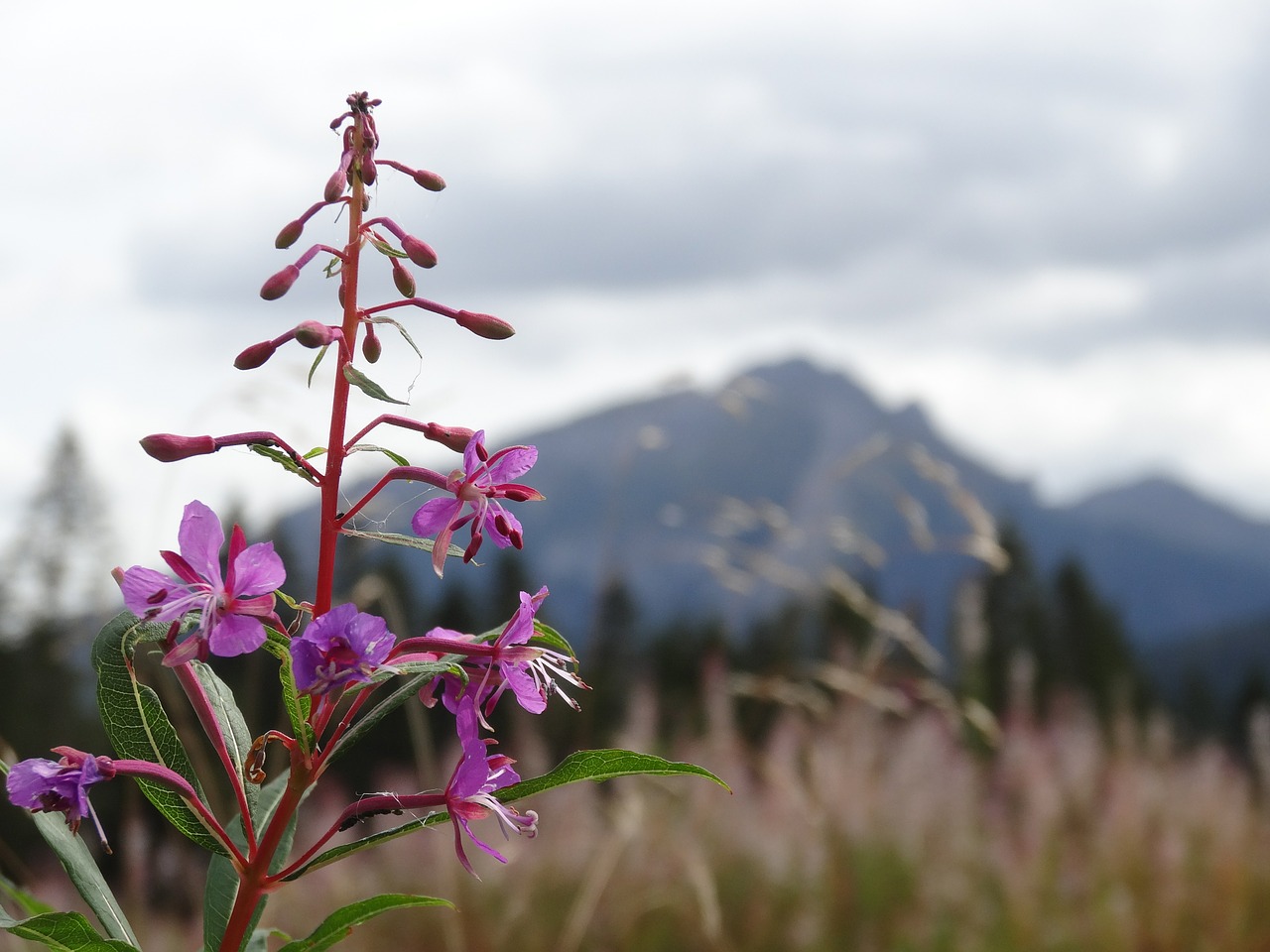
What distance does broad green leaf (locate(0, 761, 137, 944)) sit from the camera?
1288mm

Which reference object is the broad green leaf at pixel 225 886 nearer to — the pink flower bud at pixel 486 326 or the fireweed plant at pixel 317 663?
the fireweed plant at pixel 317 663

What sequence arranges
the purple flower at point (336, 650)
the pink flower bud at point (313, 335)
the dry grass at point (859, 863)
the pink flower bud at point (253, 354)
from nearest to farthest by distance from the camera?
the purple flower at point (336, 650), the pink flower bud at point (313, 335), the pink flower bud at point (253, 354), the dry grass at point (859, 863)

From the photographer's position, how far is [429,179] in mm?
1401

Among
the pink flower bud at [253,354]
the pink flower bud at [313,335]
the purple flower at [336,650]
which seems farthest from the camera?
the pink flower bud at [253,354]

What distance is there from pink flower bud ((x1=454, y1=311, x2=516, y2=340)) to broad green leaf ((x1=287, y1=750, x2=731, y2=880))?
483 mm

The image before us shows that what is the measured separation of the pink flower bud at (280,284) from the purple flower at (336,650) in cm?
45

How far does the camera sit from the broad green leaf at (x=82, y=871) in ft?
4.23

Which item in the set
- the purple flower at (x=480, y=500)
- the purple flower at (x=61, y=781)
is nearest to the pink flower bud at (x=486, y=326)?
the purple flower at (x=480, y=500)

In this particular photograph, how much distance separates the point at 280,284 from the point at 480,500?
0.37 metres

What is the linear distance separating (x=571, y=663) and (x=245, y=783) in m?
0.38

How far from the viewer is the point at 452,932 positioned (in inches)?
124

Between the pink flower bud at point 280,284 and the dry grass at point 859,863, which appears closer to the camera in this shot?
the pink flower bud at point 280,284

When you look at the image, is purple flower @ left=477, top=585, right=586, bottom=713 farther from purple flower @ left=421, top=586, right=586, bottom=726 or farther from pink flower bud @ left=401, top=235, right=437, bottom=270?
pink flower bud @ left=401, top=235, right=437, bottom=270

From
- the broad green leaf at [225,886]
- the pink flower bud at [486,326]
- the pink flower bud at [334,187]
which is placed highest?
the pink flower bud at [334,187]
